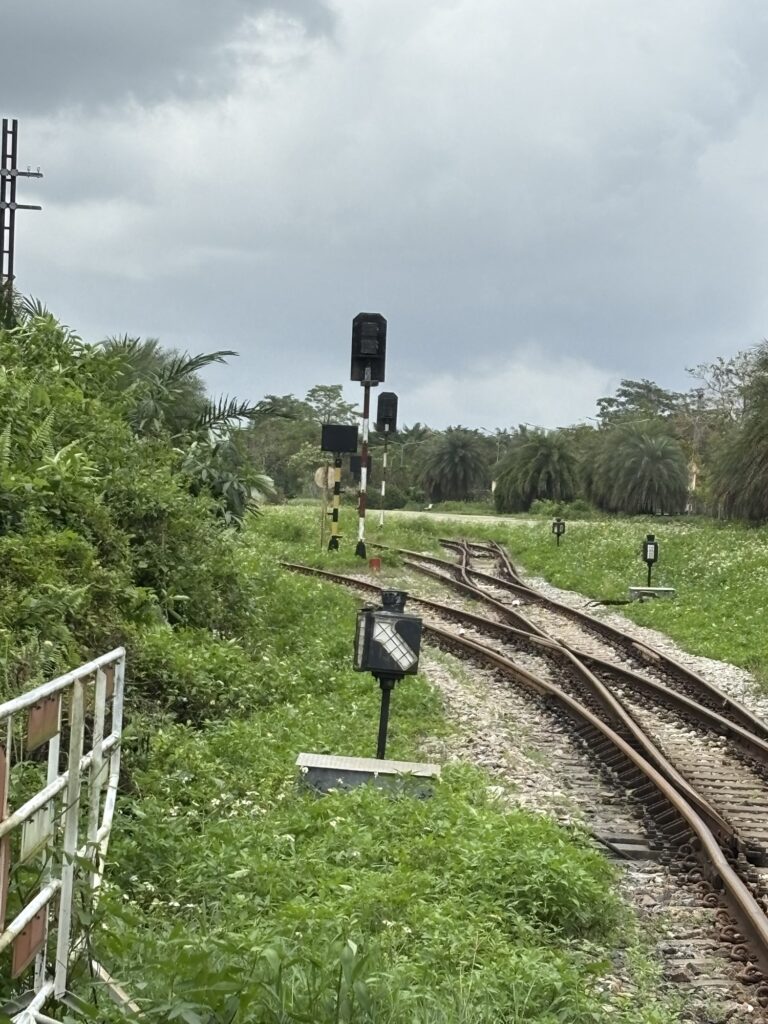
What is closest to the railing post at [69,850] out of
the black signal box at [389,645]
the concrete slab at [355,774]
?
the concrete slab at [355,774]

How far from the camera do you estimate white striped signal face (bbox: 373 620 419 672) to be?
7.49 m

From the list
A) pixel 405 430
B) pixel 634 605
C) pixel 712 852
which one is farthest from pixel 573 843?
pixel 405 430

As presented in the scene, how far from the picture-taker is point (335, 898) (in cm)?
510

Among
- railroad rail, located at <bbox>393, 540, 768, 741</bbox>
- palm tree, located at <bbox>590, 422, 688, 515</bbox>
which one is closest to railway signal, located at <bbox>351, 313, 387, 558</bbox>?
railroad rail, located at <bbox>393, 540, 768, 741</bbox>

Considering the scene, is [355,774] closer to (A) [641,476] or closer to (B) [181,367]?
(B) [181,367]

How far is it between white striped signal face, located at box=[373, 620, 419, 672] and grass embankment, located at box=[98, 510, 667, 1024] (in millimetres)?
748

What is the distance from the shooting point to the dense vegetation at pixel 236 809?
3.91m

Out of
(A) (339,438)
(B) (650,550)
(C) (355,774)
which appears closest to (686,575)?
(B) (650,550)

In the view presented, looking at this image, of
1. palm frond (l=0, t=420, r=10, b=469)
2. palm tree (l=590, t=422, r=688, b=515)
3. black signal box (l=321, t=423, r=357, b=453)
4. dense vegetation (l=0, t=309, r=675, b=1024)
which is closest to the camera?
dense vegetation (l=0, t=309, r=675, b=1024)

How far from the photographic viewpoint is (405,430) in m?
124

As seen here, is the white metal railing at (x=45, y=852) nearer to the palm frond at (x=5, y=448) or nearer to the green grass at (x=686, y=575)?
the palm frond at (x=5, y=448)

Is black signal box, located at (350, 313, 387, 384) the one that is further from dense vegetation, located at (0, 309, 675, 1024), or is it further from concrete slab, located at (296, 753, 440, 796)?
concrete slab, located at (296, 753, 440, 796)

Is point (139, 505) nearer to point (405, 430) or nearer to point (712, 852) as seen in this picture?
point (712, 852)

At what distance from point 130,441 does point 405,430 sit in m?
112
